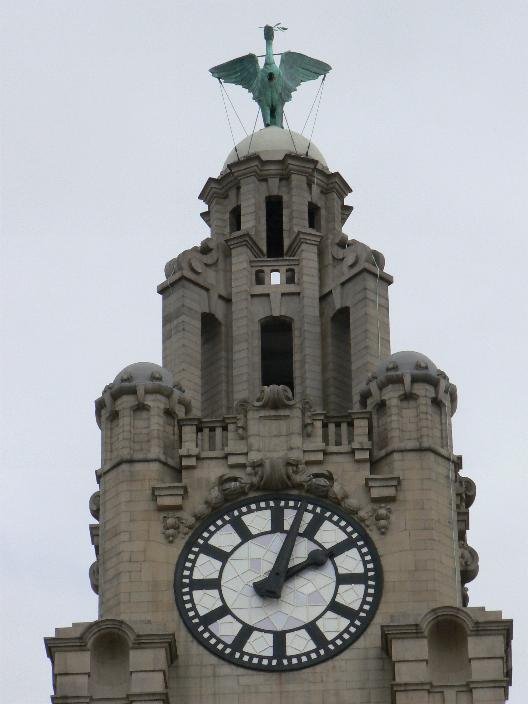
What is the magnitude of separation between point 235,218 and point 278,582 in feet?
33.6

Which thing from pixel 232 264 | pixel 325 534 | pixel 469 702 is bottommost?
pixel 469 702

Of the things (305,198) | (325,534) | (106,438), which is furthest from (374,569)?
(305,198)

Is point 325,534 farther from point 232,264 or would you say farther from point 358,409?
point 232,264

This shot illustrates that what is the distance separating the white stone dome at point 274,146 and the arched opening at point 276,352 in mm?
3883

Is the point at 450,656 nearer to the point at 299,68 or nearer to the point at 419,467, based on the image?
the point at 419,467

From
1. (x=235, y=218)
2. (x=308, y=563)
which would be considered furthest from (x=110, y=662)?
(x=235, y=218)

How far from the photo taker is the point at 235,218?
57.4m

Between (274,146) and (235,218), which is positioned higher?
(274,146)

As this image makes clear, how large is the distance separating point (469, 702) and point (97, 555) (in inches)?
316

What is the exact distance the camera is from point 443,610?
4828 centimetres

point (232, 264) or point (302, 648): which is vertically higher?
point (232, 264)

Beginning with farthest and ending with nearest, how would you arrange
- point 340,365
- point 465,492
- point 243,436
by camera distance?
point 340,365 → point 465,492 → point 243,436

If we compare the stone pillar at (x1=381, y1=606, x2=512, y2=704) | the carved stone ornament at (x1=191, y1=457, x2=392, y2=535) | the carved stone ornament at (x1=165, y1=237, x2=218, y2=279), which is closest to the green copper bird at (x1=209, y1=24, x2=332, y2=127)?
the carved stone ornament at (x1=165, y1=237, x2=218, y2=279)

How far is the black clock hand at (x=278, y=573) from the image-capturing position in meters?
49.2
